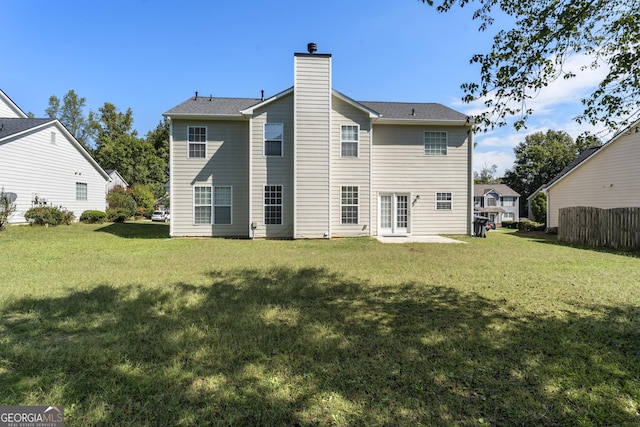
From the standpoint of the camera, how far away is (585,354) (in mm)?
3283

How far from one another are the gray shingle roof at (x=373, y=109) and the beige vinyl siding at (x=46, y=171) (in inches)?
392

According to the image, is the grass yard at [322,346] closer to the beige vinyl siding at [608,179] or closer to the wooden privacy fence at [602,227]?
the wooden privacy fence at [602,227]

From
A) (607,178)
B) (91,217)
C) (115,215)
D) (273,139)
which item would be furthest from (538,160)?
(91,217)

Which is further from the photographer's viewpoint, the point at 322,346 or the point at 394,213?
the point at 394,213

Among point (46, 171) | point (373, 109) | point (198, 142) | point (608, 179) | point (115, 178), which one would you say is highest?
point (373, 109)

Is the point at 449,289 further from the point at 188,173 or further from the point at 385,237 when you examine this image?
the point at 188,173

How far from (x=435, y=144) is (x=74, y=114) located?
59.9 metres

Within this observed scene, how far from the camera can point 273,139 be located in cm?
1363

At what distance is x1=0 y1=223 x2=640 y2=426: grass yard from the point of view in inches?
94.7

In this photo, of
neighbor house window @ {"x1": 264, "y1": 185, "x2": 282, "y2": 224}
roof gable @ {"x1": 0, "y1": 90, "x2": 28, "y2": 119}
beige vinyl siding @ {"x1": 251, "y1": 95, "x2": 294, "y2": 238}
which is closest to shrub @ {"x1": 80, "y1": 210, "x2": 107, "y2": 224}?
roof gable @ {"x1": 0, "y1": 90, "x2": 28, "y2": 119}

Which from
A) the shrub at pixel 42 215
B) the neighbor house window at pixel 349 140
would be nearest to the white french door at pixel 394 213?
the neighbor house window at pixel 349 140

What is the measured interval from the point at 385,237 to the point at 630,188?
12.3 m

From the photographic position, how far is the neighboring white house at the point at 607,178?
48.4ft

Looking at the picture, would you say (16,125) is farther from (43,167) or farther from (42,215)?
(42,215)
